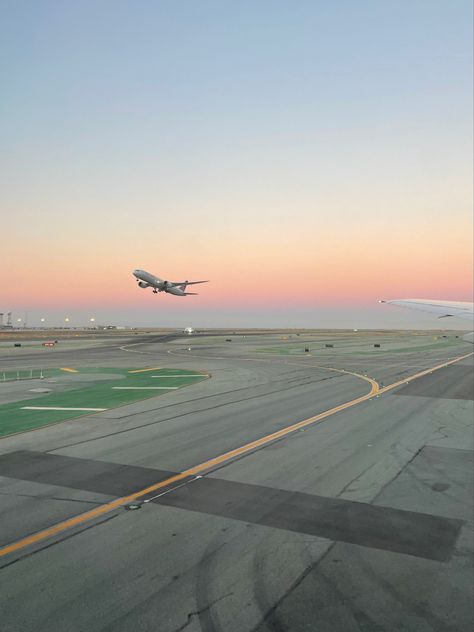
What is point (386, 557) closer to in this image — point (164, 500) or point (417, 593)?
point (417, 593)

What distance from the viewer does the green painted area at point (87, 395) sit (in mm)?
19281

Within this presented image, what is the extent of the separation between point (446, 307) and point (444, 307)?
5 centimetres

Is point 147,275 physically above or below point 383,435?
above

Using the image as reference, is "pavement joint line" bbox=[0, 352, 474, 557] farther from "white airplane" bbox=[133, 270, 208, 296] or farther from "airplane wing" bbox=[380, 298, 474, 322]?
"white airplane" bbox=[133, 270, 208, 296]

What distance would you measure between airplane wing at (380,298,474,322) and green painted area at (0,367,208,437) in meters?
15.1

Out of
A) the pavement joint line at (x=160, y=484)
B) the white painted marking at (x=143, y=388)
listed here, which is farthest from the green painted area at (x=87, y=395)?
the pavement joint line at (x=160, y=484)

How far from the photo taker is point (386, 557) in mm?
7957

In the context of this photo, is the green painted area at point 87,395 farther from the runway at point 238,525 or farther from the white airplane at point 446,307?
the white airplane at point 446,307

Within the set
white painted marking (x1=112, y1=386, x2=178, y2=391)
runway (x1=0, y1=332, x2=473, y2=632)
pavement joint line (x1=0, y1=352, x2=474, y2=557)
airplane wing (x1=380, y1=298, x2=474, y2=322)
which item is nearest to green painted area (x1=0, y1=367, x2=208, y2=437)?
white painted marking (x1=112, y1=386, x2=178, y2=391)

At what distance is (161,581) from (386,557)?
4.03 meters

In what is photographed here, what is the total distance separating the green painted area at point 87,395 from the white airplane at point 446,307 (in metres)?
15.1

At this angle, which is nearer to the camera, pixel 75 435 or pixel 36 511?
pixel 36 511

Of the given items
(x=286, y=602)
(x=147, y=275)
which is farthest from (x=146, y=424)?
(x=147, y=275)

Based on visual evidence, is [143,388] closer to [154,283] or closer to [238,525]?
[238,525]
